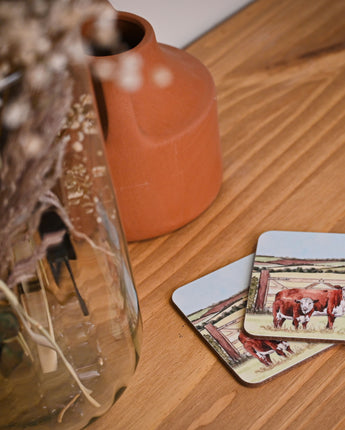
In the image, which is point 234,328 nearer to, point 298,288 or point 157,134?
point 298,288

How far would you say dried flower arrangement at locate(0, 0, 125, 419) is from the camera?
33cm

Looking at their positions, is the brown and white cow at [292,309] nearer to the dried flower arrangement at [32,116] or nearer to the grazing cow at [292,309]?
the grazing cow at [292,309]

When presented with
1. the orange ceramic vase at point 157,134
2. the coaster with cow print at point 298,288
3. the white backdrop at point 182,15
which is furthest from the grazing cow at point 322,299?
the white backdrop at point 182,15

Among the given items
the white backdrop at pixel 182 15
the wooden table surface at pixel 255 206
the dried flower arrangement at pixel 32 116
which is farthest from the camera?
the white backdrop at pixel 182 15

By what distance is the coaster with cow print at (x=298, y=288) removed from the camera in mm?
593

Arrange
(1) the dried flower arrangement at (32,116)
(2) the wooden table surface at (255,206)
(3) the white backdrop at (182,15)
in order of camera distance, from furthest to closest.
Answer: (3) the white backdrop at (182,15) < (2) the wooden table surface at (255,206) < (1) the dried flower arrangement at (32,116)

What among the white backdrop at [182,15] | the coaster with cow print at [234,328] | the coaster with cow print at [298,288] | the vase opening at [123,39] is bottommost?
the coaster with cow print at [234,328]

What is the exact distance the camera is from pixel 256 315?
2.01 ft

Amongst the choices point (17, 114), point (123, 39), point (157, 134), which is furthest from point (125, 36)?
point (17, 114)

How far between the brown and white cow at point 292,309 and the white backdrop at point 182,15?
0.54m

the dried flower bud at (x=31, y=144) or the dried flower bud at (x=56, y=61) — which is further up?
the dried flower bud at (x=56, y=61)

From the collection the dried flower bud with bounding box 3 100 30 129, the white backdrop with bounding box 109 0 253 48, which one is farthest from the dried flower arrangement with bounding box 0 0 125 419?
the white backdrop with bounding box 109 0 253 48

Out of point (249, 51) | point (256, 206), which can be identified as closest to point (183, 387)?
point (256, 206)

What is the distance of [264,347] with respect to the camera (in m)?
0.59
